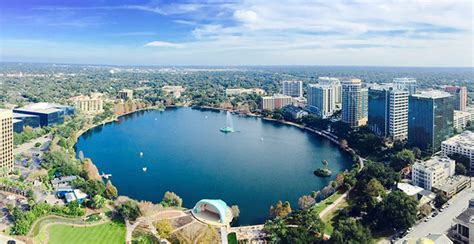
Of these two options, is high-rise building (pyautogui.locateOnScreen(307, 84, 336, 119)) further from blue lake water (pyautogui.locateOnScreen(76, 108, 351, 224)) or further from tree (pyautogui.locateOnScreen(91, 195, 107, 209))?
tree (pyautogui.locateOnScreen(91, 195, 107, 209))

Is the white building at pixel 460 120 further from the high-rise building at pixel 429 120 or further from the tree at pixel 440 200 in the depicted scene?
the tree at pixel 440 200

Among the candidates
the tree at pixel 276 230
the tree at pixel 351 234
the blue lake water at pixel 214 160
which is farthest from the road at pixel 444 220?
the blue lake water at pixel 214 160

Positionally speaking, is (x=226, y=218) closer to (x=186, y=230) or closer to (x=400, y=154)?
(x=186, y=230)

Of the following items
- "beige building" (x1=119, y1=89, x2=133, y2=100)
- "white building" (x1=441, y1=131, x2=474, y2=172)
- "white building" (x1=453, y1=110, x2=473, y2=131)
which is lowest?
"white building" (x1=441, y1=131, x2=474, y2=172)

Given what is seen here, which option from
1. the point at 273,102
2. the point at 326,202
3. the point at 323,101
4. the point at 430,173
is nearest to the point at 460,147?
the point at 430,173

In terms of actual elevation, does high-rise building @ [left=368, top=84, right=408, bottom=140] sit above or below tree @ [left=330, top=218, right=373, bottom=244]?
above

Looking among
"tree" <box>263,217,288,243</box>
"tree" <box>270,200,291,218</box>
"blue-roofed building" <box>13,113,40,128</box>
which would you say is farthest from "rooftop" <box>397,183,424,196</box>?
"blue-roofed building" <box>13,113,40,128</box>
